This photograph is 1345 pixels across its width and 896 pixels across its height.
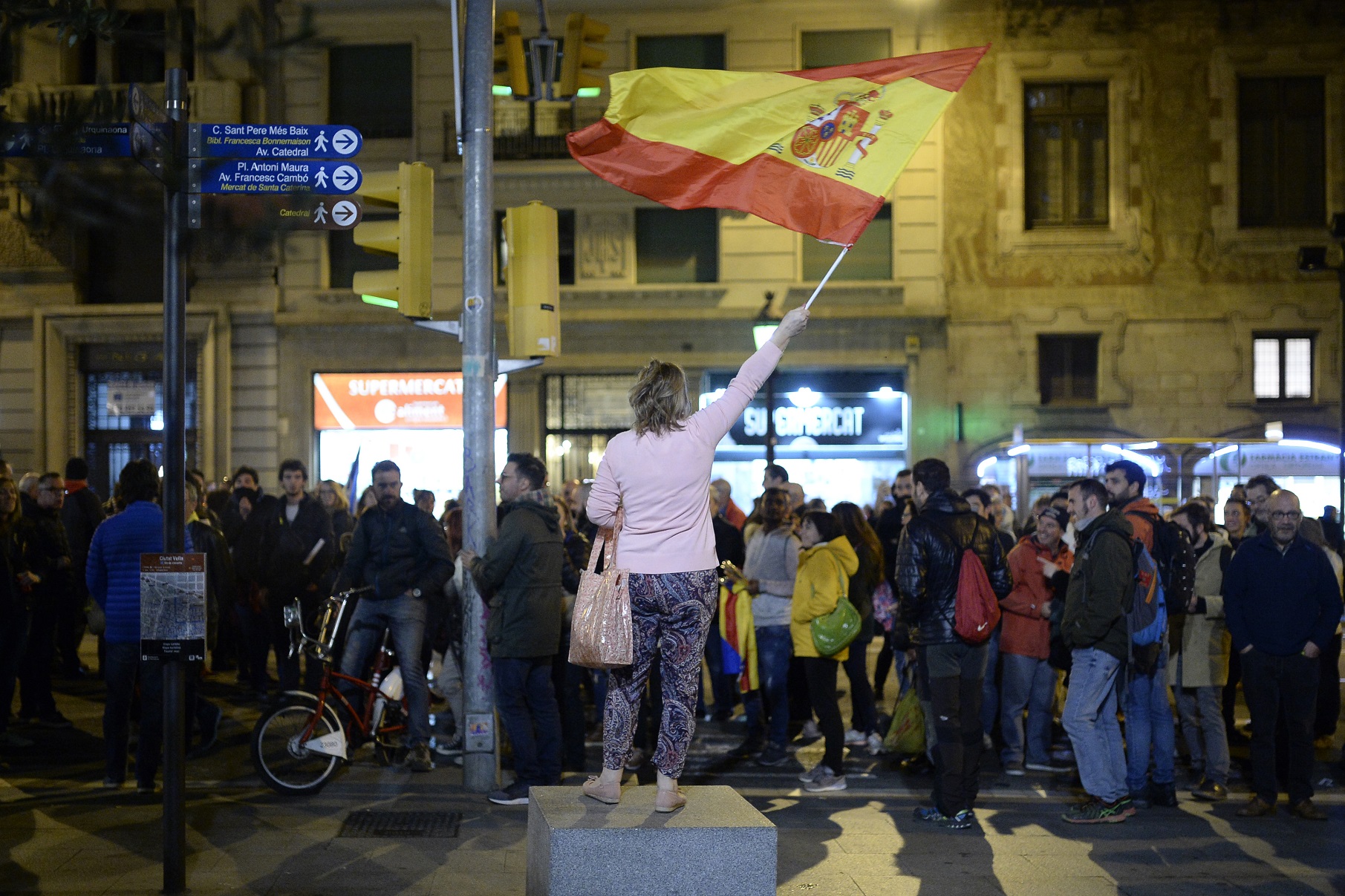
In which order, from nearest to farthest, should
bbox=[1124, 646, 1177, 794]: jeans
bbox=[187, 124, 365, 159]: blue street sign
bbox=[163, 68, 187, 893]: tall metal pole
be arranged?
bbox=[163, 68, 187, 893]: tall metal pole, bbox=[187, 124, 365, 159]: blue street sign, bbox=[1124, 646, 1177, 794]: jeans

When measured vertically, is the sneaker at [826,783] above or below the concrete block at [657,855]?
below

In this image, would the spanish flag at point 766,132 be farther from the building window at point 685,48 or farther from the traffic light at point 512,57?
the building window at point 685,48

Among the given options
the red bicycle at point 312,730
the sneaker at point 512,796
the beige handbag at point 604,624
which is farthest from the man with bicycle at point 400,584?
the beige handbag at point 604,624

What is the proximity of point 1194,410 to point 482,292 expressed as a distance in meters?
15.7

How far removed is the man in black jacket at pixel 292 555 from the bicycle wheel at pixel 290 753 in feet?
10.1

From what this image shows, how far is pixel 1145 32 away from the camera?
20.7 meters

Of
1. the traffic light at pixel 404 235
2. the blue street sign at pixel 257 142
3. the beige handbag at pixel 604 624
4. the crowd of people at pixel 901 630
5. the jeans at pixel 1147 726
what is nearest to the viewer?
the beige handbag at pixel 604 624

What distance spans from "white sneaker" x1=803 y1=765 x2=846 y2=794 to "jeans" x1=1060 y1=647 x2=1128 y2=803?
1615 millimetres

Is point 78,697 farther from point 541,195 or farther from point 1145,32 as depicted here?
point 1145,32

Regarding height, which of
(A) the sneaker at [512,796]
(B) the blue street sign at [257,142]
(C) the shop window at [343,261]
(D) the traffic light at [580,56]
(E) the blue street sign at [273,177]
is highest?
(C) the shop window at [343,261]

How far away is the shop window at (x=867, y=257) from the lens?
21.0 m

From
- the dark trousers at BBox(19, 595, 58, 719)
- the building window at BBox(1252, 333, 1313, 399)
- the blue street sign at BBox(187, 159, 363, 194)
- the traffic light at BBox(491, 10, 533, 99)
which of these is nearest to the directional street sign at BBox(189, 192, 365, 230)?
the blue street sign at BBox(187, 159, 363, 194)

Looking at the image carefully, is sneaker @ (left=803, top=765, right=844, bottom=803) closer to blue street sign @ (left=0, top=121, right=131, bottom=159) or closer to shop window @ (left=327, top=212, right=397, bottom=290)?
blue street sign @ (left=0, top=121, right=131, bottom=159)

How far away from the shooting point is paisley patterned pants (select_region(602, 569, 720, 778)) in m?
5.00
